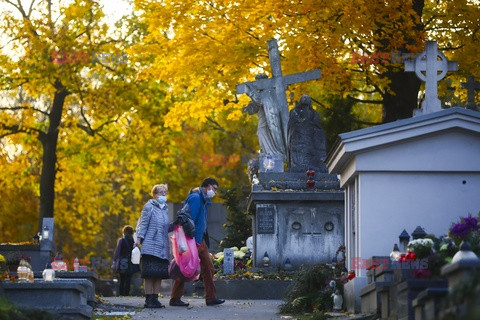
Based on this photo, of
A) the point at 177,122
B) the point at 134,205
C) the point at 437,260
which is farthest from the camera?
the point at 134,205

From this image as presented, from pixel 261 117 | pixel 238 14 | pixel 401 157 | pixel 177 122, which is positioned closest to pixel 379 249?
pixel 401 157

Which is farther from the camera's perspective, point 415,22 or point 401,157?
point 415,22

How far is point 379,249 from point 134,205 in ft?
122

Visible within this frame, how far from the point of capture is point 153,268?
20016mm

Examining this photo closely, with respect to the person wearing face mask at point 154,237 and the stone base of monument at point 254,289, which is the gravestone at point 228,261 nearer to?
the stone base of monument at point 254,289

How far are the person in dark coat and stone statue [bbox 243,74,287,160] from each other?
12.4 ft

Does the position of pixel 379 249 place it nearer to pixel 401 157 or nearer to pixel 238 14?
pixel 401 157

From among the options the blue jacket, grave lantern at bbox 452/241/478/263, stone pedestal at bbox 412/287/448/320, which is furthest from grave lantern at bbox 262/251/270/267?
grave lantern at bbox 452/241/478/263

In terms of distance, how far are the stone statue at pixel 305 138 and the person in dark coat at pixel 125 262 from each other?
168 inches

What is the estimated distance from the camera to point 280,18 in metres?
30.2

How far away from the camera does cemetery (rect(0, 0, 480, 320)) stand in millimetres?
17766

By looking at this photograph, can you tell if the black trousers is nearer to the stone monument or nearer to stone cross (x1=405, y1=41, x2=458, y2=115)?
the stone monument

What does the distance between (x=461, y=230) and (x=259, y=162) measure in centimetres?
1424

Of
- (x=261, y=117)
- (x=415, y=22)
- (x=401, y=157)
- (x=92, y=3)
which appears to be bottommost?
(x=401, y=157)
